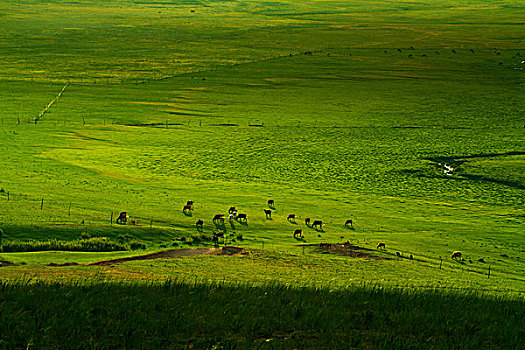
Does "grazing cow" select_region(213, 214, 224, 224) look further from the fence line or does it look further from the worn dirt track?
the fence line

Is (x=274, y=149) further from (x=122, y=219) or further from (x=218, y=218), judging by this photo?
(x=122, y=219)

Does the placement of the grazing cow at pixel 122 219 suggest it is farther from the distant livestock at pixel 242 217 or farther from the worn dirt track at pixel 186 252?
the distant livestock at pixel 242 217

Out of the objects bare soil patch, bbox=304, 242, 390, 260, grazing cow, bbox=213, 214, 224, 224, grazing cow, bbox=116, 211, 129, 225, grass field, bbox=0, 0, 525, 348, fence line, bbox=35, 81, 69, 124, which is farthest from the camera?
fence line, bbox=35, 81, 69, 124

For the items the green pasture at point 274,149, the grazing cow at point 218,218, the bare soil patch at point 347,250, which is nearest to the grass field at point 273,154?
the green pasture at point 274,149

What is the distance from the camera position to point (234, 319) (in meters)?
9.51

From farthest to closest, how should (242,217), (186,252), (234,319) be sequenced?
1. (242,217)
2. (186,252)
3. (234,319)

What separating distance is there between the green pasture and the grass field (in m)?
0.21

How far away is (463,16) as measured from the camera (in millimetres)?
177250

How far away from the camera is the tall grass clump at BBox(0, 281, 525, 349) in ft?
28.3

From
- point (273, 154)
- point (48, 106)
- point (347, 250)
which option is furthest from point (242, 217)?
point (48, 106)

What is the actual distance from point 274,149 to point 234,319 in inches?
1696

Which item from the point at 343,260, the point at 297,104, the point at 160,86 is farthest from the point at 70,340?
→ the point at 160,86

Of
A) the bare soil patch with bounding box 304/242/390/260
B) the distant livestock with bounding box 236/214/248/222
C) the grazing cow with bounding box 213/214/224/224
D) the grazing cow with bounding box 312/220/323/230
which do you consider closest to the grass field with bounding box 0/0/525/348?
the bare soil patch with bounding box 304/242/390/260

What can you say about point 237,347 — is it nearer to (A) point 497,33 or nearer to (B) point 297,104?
(B) point 297,104
